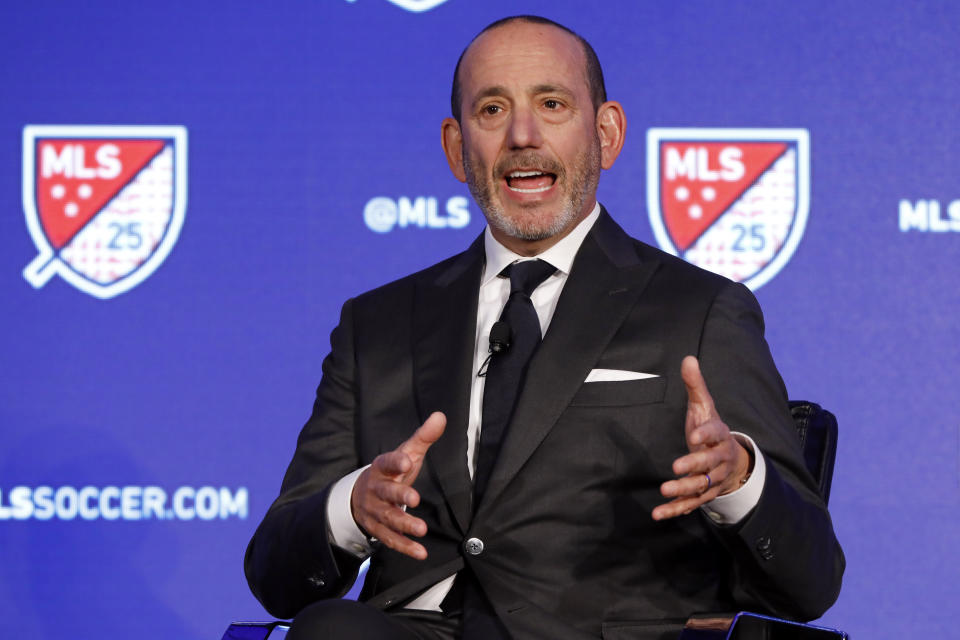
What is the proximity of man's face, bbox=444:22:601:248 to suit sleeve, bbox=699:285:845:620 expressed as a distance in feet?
1.12

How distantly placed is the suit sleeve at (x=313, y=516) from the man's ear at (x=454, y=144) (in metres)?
0.34

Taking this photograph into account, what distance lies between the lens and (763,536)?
1.51m

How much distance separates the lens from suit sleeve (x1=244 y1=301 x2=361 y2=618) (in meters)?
1.71

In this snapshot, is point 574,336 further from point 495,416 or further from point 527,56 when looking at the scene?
point 527,56

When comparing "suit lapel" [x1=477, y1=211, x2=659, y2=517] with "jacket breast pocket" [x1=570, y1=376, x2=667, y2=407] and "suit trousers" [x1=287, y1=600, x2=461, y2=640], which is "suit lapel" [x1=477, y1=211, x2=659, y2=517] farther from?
"suit trousers" [x1=287, y1=600, x2=461, y2=640]

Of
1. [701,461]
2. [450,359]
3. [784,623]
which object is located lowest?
[784,623]

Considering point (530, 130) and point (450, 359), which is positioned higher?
point (530, 130)

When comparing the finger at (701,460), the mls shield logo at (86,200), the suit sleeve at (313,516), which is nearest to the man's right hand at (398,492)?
the suit sleeve at (313,516)

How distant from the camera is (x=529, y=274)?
190 centimetres

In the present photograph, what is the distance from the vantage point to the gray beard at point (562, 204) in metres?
1.93

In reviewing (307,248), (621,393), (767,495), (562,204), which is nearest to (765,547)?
(767,495)

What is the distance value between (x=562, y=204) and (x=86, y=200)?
66.2 inches

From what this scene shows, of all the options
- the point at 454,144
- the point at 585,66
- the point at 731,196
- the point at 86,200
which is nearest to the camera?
the point at 585,66

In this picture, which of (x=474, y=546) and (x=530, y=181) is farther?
(x=530, y=181)
